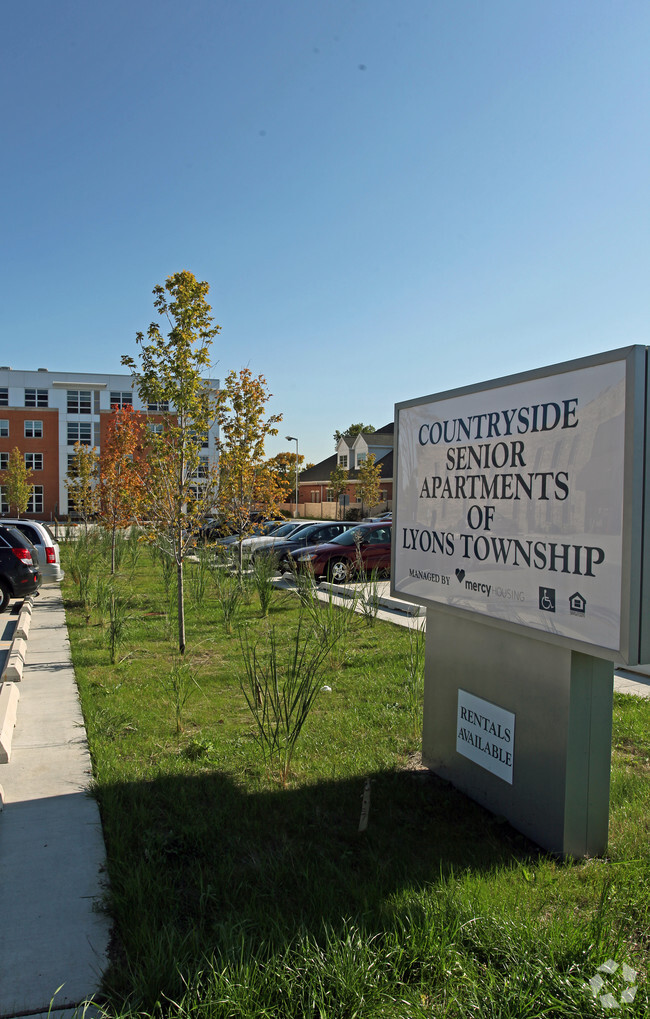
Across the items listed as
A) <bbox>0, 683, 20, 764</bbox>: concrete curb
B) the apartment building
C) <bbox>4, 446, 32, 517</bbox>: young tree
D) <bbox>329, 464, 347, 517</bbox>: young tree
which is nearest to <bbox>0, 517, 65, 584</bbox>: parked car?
<bbox>0, 683, 20, 764</bbox>: concrete curb

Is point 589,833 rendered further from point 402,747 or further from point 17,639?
point 17,639

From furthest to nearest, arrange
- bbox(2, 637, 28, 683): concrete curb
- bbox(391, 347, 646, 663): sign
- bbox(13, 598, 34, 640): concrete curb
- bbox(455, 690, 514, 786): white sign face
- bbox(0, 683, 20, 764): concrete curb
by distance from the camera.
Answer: bbox(13, 598, 34, 640): concrete curb, bbox(2, 637, 28, 683): concrete curb, bbox(0, 683, 20, 764): concrete curb, bbox(455, 690, 514, 786): white sign face, bbox(391, 347, 646, 663): sign

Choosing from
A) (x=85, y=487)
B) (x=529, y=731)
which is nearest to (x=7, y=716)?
(x=529, y=731)

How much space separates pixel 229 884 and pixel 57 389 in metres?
62.1

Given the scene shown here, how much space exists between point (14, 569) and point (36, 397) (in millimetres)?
51766

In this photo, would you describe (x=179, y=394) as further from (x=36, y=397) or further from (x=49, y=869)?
(x=36, y=397)

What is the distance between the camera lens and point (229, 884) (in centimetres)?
326

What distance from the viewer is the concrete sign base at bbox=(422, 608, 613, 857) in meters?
3.59

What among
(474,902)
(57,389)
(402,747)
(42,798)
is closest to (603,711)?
(474,902)

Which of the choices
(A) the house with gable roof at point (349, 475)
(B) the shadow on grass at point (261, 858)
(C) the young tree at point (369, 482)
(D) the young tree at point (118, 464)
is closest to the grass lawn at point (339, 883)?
(B) the shadow on grass at point (261, 858)

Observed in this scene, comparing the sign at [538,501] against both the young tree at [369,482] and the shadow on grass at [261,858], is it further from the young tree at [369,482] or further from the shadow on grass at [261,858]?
the young tree at [369,482]

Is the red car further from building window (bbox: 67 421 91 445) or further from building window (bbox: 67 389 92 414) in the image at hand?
building window (bbox: 67 389 92 414)

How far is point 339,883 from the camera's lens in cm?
326

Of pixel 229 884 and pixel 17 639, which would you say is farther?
pixel 17 639
